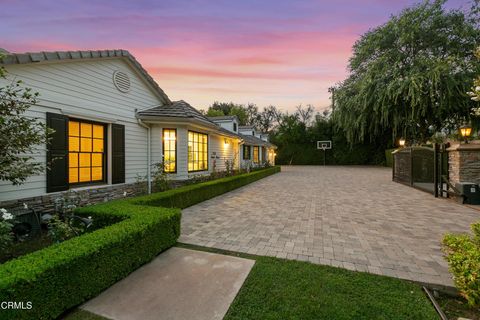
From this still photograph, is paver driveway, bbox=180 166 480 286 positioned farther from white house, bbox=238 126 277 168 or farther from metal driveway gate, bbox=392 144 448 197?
white house, bbox=238 126 277 168

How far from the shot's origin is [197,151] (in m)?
9.09

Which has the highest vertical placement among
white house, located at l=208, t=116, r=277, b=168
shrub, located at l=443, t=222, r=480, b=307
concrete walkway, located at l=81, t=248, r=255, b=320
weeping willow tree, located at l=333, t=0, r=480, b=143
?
weeping willow tree, located at l=333, t=0, r=480, b=143

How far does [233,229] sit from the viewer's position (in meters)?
4.61

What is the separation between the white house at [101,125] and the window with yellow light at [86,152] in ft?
0.07

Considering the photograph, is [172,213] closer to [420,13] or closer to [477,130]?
[420,13]

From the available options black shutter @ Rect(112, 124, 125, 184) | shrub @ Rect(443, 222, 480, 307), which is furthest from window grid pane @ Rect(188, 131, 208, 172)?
shrub @ Rect(443, 222, 480, 307)

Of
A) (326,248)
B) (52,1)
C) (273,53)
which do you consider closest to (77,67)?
(52,1)

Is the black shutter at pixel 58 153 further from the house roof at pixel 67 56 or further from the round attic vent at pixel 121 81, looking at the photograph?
the round attic vent at pixel 121 81

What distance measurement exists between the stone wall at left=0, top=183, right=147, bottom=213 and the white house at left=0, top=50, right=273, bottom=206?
4cm

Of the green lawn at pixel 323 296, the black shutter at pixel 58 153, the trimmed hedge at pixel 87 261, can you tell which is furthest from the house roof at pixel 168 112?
the green lawn at pixel 323 296

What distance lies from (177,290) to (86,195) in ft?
14.6

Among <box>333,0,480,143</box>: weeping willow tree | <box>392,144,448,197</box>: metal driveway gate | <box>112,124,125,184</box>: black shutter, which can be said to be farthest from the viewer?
<box>333,0,480,143</box>: weeping willow tree

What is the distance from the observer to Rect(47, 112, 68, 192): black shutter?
183 inches

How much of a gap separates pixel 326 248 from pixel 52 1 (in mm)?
9106
